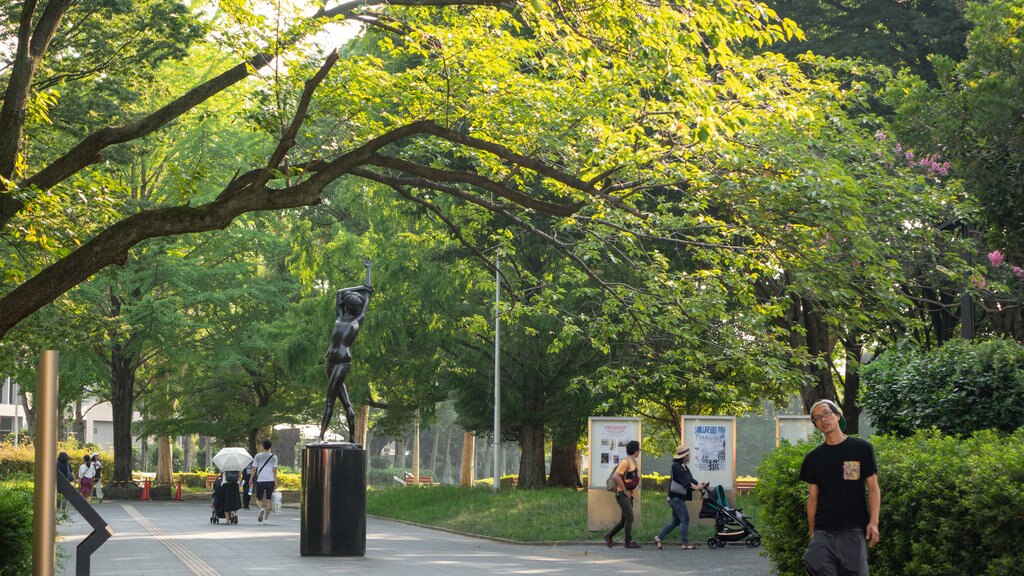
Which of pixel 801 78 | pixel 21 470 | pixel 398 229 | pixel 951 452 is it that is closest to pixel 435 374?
pixel 398 229

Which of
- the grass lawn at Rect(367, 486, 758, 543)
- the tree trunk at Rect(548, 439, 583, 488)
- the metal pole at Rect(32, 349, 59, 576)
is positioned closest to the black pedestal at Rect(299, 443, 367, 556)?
the grass lawn at Rect(367, 486, 758, 543)

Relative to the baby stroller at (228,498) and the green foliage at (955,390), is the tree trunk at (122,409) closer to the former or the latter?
the baby stroller at (228,498)

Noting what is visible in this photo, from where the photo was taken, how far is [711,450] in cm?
2211

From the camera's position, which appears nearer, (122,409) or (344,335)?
(344,335)

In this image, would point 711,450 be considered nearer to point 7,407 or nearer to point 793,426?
point 793,426

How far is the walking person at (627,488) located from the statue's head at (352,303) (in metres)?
5.07

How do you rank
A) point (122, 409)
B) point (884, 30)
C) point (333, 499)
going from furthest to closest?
point (122, 409), point (884, 30), point (333, 499)

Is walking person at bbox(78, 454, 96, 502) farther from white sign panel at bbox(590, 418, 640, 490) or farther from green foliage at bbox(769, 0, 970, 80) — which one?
green foliage at bbox(769, 0, 970, 80)

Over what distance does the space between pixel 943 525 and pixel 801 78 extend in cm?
758

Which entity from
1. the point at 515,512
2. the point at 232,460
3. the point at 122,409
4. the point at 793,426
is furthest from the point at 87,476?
the point at 793,426

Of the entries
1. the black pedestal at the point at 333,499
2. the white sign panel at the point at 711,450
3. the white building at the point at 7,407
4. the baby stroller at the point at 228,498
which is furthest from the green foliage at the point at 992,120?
the white building at the point at 7,407

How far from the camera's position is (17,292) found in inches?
512

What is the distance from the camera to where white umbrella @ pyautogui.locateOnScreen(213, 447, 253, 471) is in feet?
97.1

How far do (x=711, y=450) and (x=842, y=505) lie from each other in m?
13.6
